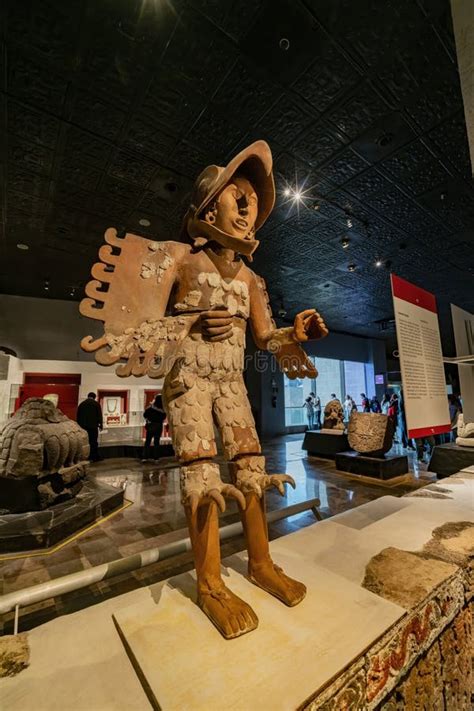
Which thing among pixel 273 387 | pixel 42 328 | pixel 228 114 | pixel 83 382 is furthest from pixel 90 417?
pixel 273 387

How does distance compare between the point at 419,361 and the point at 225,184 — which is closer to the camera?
the point at 225,184

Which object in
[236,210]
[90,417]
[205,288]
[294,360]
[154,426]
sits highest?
[236,210]

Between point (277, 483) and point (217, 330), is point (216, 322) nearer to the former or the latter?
point (217, 330)

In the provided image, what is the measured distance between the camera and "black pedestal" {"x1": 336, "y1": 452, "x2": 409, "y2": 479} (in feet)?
15.0

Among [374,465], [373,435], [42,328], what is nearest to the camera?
[374,465]

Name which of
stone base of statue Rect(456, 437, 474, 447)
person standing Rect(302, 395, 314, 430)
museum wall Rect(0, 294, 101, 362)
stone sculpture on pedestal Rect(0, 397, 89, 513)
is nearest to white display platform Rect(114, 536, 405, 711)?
stone sculpture on pedestal Rect(0, 397, 89, 513)

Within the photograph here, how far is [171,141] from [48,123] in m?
1.13

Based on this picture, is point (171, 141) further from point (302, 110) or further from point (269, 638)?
point (269, 638)

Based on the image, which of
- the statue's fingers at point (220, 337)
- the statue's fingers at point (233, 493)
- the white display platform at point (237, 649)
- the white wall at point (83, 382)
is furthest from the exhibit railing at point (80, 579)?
the white wall at point (83, 382)

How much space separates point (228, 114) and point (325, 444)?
5.68m

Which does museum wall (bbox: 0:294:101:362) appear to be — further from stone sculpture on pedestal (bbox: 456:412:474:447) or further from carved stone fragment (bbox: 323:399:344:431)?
stone sculpture on pedestal (bbox: 456:412:474:447)

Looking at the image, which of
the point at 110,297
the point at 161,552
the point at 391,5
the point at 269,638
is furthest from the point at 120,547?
the point at 391,5

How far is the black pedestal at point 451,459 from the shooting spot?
3.87 m

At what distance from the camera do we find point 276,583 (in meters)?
1.18
